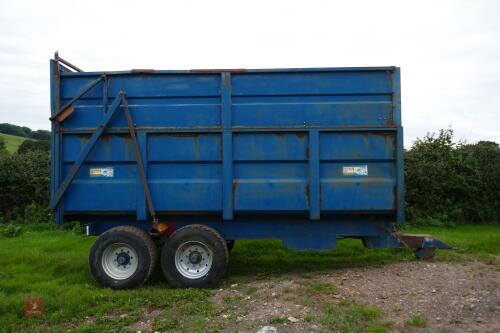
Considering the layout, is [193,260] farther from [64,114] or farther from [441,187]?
[441,187]

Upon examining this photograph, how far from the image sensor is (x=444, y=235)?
30.9 ft

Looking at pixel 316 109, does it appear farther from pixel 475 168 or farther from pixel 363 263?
pixel 475 168

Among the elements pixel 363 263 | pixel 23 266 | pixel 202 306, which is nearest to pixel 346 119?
pixel 363 263

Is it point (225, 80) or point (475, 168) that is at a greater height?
point (225, 80)

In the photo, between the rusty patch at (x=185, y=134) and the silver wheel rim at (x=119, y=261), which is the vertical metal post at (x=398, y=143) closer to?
the rusty patch at (x=185, y=134)

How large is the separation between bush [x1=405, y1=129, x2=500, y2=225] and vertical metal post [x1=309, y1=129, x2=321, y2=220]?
5934 millimetres

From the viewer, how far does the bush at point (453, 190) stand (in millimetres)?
11125

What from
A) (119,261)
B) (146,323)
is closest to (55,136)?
(119,261)

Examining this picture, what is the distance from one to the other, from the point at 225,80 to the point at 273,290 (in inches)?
113

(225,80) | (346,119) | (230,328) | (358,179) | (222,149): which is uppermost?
(225,80)

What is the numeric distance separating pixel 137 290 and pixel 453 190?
867 cm

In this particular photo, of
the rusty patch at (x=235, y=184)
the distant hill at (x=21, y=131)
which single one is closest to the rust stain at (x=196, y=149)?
the rusty patch at (x=235, y=184)
